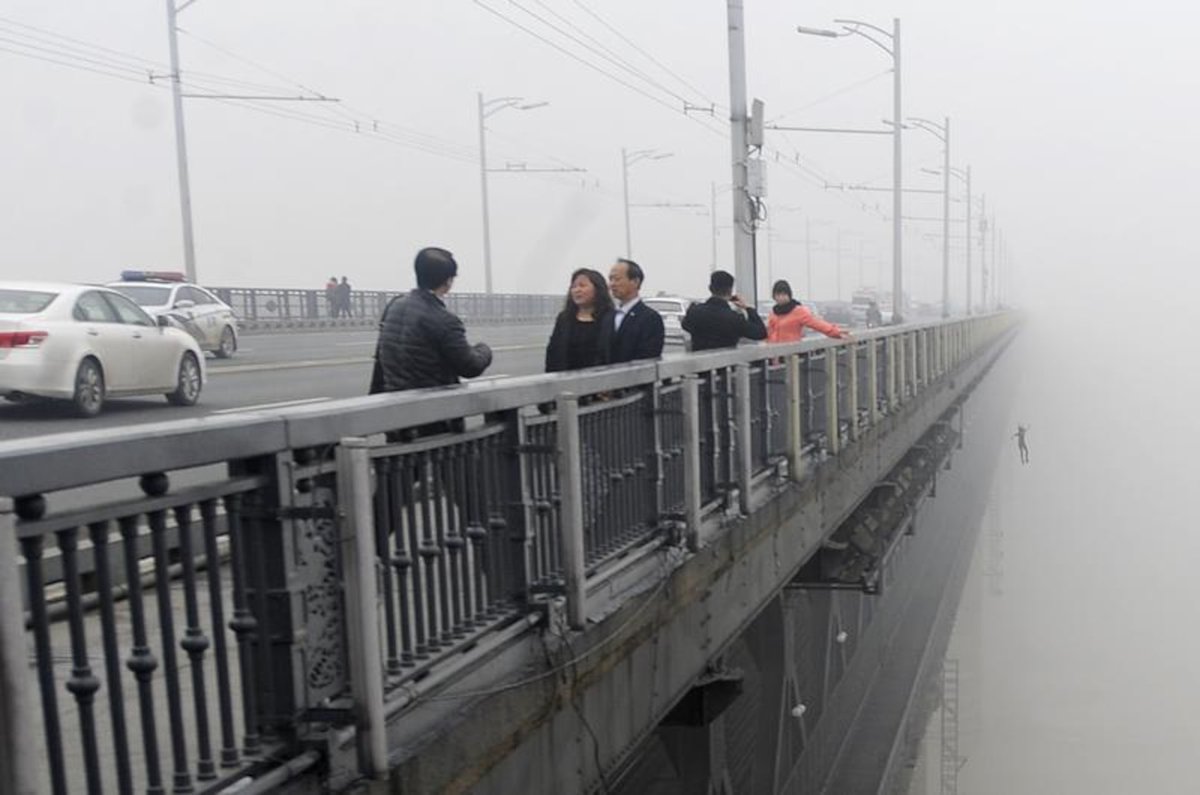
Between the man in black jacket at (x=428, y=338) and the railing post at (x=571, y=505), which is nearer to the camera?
the railing post at (x=571, y=505)

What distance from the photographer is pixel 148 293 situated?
20.8m

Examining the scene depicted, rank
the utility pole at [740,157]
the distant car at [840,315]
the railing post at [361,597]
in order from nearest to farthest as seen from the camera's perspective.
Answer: the railing post at [361,597] < the utility pole at [740,157] < the distant car at [840,315]

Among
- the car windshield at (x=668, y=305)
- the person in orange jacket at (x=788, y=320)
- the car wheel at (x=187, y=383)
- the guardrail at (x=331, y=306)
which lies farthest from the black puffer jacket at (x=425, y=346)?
the car windshield at (x=668, y=305)

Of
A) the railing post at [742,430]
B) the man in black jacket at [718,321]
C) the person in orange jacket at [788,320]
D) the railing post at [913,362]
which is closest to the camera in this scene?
the railing post at [742,430]

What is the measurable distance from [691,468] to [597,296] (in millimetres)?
1036

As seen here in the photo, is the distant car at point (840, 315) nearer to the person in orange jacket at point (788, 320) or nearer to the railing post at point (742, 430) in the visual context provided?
the person in orange jacket at point (788, 320)

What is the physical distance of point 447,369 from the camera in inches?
203

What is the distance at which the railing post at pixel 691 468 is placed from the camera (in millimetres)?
6414

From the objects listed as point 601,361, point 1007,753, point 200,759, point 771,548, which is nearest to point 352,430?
point 200,759

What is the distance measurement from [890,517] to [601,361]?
376 inches

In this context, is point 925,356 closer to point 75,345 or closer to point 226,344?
point 75,345

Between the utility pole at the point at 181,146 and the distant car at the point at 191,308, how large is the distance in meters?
3.56

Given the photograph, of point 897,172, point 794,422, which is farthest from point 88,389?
point 897,172

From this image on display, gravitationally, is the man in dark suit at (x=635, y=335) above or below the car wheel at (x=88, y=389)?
above
